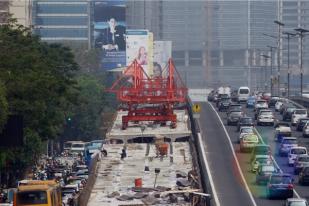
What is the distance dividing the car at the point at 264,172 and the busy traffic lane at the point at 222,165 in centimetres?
82

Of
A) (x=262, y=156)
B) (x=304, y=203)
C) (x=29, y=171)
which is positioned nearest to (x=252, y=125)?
(x=29, y=171)

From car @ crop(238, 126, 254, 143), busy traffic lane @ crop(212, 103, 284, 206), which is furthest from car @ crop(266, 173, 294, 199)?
car @ crop(238, 126, 254, 143)

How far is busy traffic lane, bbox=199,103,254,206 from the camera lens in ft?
229

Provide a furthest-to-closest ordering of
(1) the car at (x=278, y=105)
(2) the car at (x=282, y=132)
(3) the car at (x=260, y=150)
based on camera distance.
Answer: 1. (1) the car at (x=278, y=105)
2. (2) the car at (x=282, y=132)
3. (3) the car at (x=260, y=150)

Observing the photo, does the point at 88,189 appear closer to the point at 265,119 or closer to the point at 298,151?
the point at 298,151

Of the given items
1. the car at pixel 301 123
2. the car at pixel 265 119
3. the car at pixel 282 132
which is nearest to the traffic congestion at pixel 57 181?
the car at pixel 282 132

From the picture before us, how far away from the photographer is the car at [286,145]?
8894cm

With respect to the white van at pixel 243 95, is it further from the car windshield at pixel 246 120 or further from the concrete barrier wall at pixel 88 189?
the concrete barrier wall at pixel 88 189

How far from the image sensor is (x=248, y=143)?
90.7 metres

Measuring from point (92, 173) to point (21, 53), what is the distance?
62.8 ft

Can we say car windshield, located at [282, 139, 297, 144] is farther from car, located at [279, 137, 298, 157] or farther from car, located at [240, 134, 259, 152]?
car, located at [240, 134, 259, 152]

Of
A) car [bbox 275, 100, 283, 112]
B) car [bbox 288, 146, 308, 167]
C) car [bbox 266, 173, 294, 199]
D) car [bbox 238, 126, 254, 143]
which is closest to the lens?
car [bbox 266, 173, 294, 199]

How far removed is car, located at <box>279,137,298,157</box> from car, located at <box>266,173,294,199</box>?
60.7 ft

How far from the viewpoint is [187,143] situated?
94.2m
